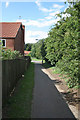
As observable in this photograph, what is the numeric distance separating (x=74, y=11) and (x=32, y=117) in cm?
513

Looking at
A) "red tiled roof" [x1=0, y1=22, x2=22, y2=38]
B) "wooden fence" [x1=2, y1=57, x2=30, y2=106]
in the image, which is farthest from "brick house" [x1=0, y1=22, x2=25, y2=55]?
"wooden fence" [x1=2, y1=57, x2=30, y2=106]

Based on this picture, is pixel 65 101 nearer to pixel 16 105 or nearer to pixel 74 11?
pixel 16 105

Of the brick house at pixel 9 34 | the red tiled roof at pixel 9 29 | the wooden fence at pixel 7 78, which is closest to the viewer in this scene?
the wooden fence at pixel 7 78

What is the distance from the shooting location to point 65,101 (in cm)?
657

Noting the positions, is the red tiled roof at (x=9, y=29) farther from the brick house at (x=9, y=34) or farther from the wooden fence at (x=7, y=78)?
the wooden fence at (x=7, y=78)

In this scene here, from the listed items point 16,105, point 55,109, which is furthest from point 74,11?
point 16,105

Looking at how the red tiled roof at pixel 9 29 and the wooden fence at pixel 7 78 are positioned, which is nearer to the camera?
the wooden fence at pixel 7 78

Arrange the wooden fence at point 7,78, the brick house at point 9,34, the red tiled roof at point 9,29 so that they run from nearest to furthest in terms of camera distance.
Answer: the wooden fence at point 7,78 → the brick house at point 9,34 → the red tiled roof at point 9,29

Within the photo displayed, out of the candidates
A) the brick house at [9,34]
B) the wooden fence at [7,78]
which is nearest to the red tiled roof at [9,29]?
the brick house at [9,34]

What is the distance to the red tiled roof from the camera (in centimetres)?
2480

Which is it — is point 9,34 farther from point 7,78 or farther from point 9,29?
point 7,78

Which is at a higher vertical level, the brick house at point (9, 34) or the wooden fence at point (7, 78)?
the brick house at point (9, 34)

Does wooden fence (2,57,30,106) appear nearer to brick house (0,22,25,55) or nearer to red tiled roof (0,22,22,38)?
brick house (0,22,25,55)

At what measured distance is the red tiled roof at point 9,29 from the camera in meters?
24.8
